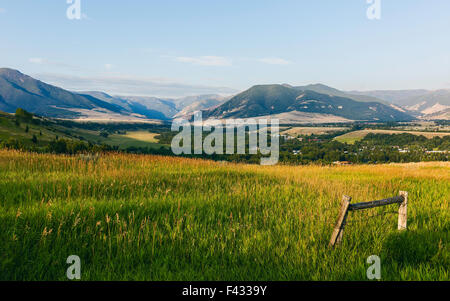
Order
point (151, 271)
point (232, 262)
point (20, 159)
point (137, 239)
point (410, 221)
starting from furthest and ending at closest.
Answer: point (20, 159) < point (410, 221) < point (137, 239) < point (232, 262) < point (151, 271)

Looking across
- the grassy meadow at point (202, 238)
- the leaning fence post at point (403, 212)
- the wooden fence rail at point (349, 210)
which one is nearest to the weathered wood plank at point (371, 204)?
the wooden fence rail at point (349, 210)

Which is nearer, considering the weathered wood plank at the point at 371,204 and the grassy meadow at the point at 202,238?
the grassy meadow at the point at 202,238

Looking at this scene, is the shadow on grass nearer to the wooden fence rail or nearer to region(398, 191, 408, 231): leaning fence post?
region(398, 191, 408, 231): leaning fence post

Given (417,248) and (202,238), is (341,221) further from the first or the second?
(202,238)

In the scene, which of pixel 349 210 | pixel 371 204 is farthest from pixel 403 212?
pixel 349 210

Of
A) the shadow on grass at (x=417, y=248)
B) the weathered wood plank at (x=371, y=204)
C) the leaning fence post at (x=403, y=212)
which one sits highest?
the weathered wood plank at (x=371, y=204)

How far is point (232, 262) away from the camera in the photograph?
4.66 metres

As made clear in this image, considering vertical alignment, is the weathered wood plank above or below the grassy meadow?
above

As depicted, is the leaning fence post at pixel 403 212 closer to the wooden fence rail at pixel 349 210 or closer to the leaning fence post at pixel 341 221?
the wooden fence rail at pixel 349 210

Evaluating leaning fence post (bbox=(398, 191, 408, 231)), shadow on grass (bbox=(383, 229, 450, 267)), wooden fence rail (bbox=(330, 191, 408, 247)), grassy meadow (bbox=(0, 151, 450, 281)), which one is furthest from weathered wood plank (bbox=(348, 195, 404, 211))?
shadow on grass (bbox=(383, 229, 450, 267))

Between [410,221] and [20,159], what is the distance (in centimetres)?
1538

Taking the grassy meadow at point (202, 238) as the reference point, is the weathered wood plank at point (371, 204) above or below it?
above
